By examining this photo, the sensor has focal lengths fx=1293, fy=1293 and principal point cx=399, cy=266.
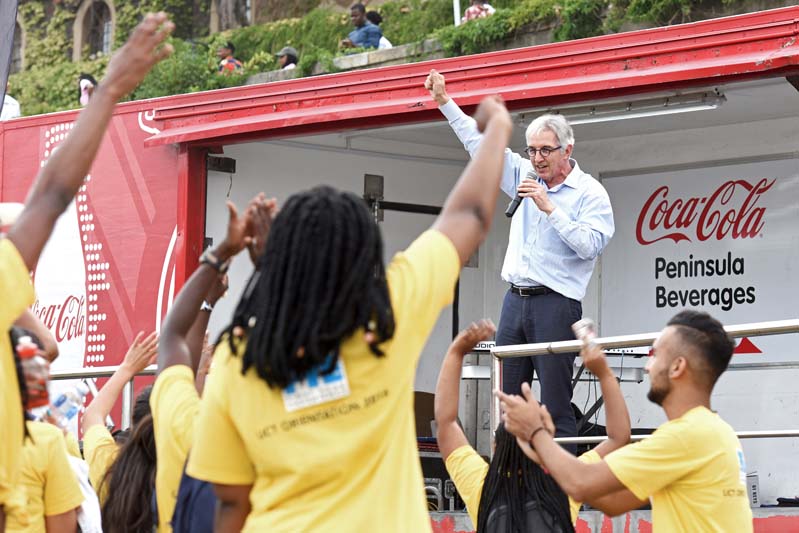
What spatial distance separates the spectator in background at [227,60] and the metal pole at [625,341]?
443 inches

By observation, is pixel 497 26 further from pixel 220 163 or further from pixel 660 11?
pixel 220 163

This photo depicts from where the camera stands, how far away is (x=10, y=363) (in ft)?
9.39

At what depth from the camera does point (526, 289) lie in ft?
21.2

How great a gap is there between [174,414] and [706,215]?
7.13 meters

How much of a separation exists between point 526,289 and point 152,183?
3.65 m

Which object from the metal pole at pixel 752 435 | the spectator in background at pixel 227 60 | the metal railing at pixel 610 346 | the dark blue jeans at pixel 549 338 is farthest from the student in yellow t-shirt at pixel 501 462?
the spectator in background at pixel 227 60

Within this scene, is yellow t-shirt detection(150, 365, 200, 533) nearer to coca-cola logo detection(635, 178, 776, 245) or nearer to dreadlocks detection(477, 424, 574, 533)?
dreadlocks detection(477, 424, 574, 533)

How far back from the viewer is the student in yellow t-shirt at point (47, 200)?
2.68 m

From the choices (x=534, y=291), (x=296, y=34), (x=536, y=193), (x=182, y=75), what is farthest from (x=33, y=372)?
(x=296, y=34)

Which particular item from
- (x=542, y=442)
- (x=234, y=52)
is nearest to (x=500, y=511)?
(x=542, y=442)

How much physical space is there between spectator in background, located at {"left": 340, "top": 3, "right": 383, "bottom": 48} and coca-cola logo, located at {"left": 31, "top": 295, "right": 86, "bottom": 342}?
23.5 ft

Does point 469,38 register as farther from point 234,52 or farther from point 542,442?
point 542,442

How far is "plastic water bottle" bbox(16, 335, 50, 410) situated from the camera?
2957mm

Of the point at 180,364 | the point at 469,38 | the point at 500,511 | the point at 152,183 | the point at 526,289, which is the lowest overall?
the point at 500,511
